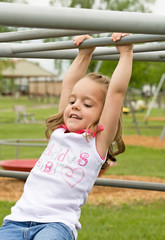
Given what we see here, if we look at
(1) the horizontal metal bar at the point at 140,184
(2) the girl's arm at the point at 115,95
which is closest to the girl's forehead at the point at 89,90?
(2) the girl's arm at the point at 115,95

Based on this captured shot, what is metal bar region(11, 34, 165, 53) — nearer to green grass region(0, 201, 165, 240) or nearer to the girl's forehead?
the girl's forehead

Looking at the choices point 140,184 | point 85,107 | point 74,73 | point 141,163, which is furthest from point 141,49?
point 141,163

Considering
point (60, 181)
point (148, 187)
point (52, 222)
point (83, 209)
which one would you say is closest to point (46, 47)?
point (60, 181)

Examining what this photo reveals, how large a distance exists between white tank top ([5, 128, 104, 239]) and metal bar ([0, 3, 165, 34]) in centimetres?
93

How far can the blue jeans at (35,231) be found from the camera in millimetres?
1786

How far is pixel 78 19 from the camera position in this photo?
3.73 feet

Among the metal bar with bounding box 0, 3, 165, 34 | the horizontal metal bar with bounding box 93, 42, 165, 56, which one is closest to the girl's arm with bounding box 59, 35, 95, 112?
the horizontal metal bar with bounding box 93, 42, 165, 56

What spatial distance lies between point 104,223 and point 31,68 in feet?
160

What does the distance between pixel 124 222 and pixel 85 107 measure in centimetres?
324

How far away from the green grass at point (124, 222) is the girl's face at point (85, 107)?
241 centimetres

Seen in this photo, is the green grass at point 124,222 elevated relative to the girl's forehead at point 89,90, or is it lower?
lower

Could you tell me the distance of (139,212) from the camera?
18.5 feet

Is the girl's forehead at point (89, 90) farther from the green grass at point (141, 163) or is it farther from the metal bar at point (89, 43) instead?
the green grass at point (141, 163)

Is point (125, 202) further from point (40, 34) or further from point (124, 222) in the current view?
point (40, 34)
